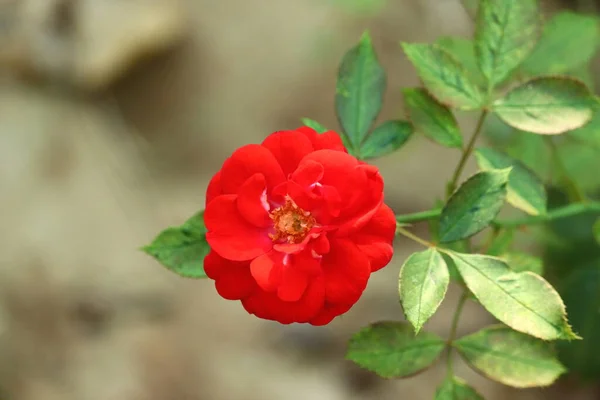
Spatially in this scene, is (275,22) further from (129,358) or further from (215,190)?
(215,190)

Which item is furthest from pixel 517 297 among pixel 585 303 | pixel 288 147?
→ pixel 585 303

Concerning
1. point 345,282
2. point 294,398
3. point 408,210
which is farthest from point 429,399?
point 345,282

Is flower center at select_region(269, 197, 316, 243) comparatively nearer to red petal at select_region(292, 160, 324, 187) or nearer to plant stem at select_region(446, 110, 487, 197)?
red petal at select_region(292, 160, 324, 187)

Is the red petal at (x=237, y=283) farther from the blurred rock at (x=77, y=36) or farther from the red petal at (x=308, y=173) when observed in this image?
the blurred rock at (x=77, y=36)

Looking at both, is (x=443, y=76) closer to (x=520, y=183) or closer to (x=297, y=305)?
(x=520, y=183)

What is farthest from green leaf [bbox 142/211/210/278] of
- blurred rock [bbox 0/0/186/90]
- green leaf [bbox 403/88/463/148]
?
blurred rock [bbox 0/0/186/90]

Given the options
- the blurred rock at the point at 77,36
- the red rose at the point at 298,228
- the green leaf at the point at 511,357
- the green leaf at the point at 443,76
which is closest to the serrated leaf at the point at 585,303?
the green leaf at the point at 511,357
